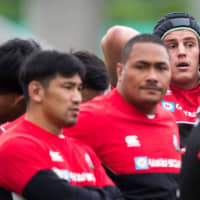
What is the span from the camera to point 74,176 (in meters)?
4.95

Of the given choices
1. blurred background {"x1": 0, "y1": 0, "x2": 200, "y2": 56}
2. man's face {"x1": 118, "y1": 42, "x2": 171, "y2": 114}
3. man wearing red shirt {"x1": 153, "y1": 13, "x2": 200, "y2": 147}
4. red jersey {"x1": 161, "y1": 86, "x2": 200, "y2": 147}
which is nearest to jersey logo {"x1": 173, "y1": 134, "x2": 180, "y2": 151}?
man's face {"x1": 118, "y1": 42, "x2": 171, "y2": 114}

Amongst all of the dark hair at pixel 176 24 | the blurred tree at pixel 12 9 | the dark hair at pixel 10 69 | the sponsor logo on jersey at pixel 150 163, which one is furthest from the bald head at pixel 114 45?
the blurred tree at pixel 12 9

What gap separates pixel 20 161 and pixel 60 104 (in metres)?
0.48

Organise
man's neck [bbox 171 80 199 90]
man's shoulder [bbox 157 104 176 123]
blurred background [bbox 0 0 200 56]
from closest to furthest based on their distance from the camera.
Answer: man's shoulder [bbox 157 104 176 123]
man's neck [bbox 171 80 199 90]
blurred background [bbox 0 0 200 56]

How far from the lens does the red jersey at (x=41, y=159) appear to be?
189 inches

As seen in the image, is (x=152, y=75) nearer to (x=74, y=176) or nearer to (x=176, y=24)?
(x=74, y=176)

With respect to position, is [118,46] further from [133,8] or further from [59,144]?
[133,8]

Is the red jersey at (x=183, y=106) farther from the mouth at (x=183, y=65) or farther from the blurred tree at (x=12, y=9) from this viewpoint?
the blurred tree at (x=12, y=9)

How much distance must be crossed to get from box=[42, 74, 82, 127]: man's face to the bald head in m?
1.66

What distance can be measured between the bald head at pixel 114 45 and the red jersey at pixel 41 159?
1.65 metres

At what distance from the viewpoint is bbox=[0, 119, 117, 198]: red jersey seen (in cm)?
480

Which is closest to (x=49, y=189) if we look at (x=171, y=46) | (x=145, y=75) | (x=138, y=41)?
(x=145, y=75)

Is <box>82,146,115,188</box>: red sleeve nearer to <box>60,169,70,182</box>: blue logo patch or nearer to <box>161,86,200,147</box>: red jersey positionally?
<box>60,169,70,182</box>: blue logo patch

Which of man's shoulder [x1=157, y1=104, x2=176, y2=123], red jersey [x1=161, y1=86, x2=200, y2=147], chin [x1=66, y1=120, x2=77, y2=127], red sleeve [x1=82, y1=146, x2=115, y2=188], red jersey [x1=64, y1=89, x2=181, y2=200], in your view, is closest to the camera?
chin [x1=66, y1=120, x2=77, y2=127]
